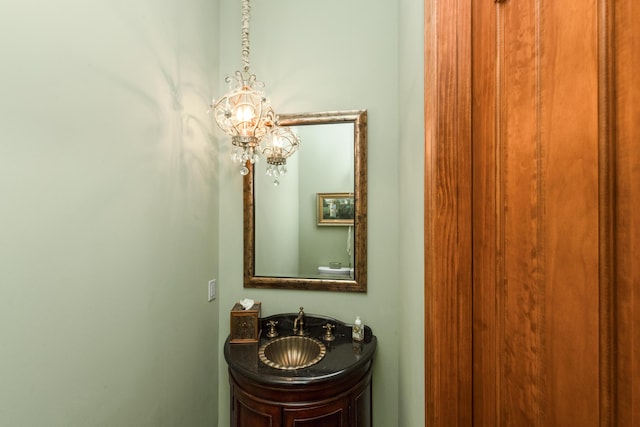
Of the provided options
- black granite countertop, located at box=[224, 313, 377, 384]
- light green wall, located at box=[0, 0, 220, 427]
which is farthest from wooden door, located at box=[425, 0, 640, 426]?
light green wall, located at box=[0, 0, 220, 427]

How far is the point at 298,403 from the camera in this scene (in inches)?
46.2

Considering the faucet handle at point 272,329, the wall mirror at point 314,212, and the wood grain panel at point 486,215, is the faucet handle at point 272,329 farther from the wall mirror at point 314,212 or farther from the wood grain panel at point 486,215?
the wood grain panel at point 486,215

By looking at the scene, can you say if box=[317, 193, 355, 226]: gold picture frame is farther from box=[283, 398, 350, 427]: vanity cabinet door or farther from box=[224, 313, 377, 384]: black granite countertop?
box=[283, 398, 350, 427]: vanity cabinet door

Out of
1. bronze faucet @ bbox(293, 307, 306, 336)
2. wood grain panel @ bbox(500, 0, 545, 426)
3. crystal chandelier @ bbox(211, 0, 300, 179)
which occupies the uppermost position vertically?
crystal chandelier @ bbox(211, 0, 300, 179)

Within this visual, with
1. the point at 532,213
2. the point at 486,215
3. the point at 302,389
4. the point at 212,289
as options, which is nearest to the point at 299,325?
the point at 302,389

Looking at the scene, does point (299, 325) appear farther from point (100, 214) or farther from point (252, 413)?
point (100, 214)

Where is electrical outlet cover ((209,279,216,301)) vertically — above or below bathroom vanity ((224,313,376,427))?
above

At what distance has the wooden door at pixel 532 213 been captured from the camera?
326 millimetres

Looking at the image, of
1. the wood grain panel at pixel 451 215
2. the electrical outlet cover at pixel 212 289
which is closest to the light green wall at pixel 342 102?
the electrical outlet cover at pixel 212 289

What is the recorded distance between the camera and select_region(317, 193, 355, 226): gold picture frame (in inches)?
65.0

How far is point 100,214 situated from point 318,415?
48.6 inches

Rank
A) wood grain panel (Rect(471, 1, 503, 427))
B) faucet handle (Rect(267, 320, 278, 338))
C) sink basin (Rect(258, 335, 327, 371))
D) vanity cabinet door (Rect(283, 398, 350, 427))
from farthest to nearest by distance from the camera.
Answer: faucet handle (Rect(267, 320, 278, 338)), sink basin (Rect(258, 335, 327, 371)), vanity cabinet door (Rect(283, 398, 350, 427)), wood grain panel (Rect(471, 1, 503, 427))

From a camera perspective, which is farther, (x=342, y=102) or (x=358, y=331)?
(x=342, y=102)

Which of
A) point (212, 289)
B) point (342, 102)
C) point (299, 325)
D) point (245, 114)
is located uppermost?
point (342, 102)
